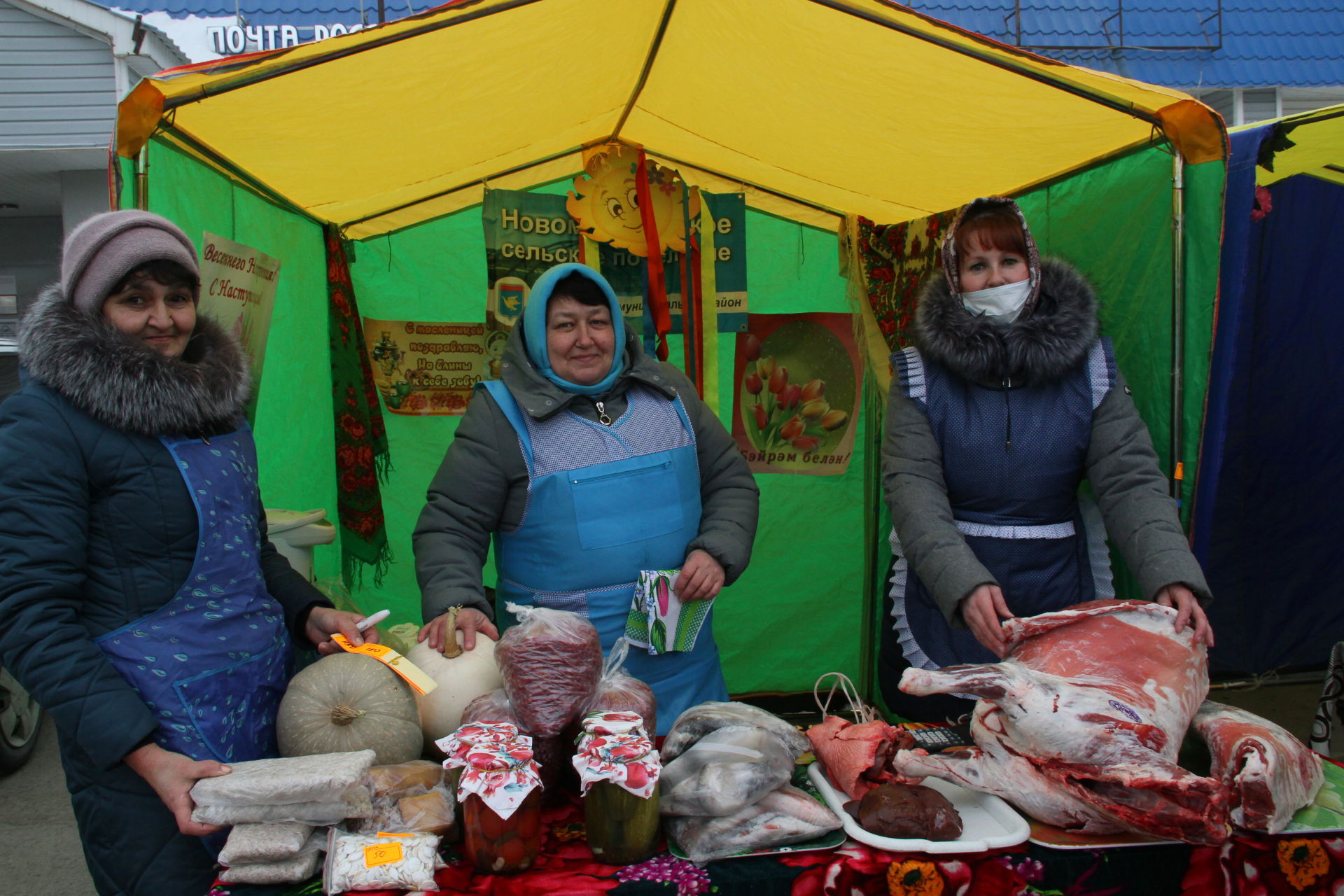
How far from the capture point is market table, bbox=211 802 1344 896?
1318 millimetres

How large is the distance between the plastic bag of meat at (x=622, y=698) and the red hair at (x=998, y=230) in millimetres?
1463

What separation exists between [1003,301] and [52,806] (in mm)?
4414

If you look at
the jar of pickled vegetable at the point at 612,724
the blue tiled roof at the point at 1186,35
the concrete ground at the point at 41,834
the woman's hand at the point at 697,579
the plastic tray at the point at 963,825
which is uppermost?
the blue tiled roof at the point at 1186,35

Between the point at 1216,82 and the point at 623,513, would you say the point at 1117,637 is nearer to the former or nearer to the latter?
the point at 623,513

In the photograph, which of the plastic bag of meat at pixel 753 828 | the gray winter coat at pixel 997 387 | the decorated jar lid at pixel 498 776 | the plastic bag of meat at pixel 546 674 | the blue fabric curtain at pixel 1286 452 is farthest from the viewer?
the blue fabric curtain at pixel 1286 452

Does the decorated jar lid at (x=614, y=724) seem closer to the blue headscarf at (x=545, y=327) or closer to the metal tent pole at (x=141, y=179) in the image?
the blue headscarf at (x=545, y=327)

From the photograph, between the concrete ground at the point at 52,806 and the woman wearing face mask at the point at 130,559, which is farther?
the concrete ground at the point at 52,806

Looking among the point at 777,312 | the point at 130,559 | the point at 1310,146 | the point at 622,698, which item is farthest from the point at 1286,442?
the point at 130,559

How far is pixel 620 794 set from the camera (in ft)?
4.40

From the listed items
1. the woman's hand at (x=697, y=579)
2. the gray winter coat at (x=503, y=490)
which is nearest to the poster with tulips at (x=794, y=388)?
the gray winter coat at (x=503, y=490)

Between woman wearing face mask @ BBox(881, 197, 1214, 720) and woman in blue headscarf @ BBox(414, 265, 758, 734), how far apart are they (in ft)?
1.78

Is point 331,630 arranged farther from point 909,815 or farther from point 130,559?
point 909,815

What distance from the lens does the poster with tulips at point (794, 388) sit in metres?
3.62

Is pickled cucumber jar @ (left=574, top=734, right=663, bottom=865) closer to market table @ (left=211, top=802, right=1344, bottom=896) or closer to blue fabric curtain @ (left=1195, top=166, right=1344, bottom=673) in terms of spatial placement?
market table @ (left=211, top=802, right=1344, bottom=896)
